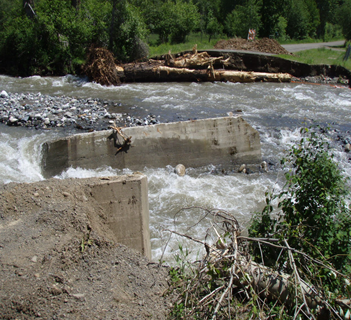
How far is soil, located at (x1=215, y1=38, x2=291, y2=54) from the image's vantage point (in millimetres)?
23109

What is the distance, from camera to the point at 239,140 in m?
8.57

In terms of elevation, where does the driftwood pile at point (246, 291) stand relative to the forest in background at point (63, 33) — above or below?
below

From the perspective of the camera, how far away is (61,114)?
10.9 metres

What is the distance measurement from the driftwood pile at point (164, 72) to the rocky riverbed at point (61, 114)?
16.3 feet

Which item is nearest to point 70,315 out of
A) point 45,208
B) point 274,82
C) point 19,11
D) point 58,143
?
point 45,208

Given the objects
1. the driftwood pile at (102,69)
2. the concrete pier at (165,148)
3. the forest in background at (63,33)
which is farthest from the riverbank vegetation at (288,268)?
the forest in background at (63,33)

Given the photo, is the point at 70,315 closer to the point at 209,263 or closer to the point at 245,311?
the point at 209,263

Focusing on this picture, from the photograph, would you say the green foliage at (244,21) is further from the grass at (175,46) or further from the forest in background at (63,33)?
the forest in background at (63,33)

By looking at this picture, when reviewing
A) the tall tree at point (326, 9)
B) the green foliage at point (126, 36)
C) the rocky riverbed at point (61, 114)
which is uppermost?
the tall tree at point (326, 9)

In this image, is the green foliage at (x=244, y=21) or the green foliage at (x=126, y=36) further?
the green foliage at (x=244, y=21)

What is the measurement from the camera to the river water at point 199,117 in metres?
6.89

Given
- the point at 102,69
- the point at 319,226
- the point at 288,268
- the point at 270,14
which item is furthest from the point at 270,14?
the point at 288,268

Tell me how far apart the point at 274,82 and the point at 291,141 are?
9532 millimetres

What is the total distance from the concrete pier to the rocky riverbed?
5.80 ft
